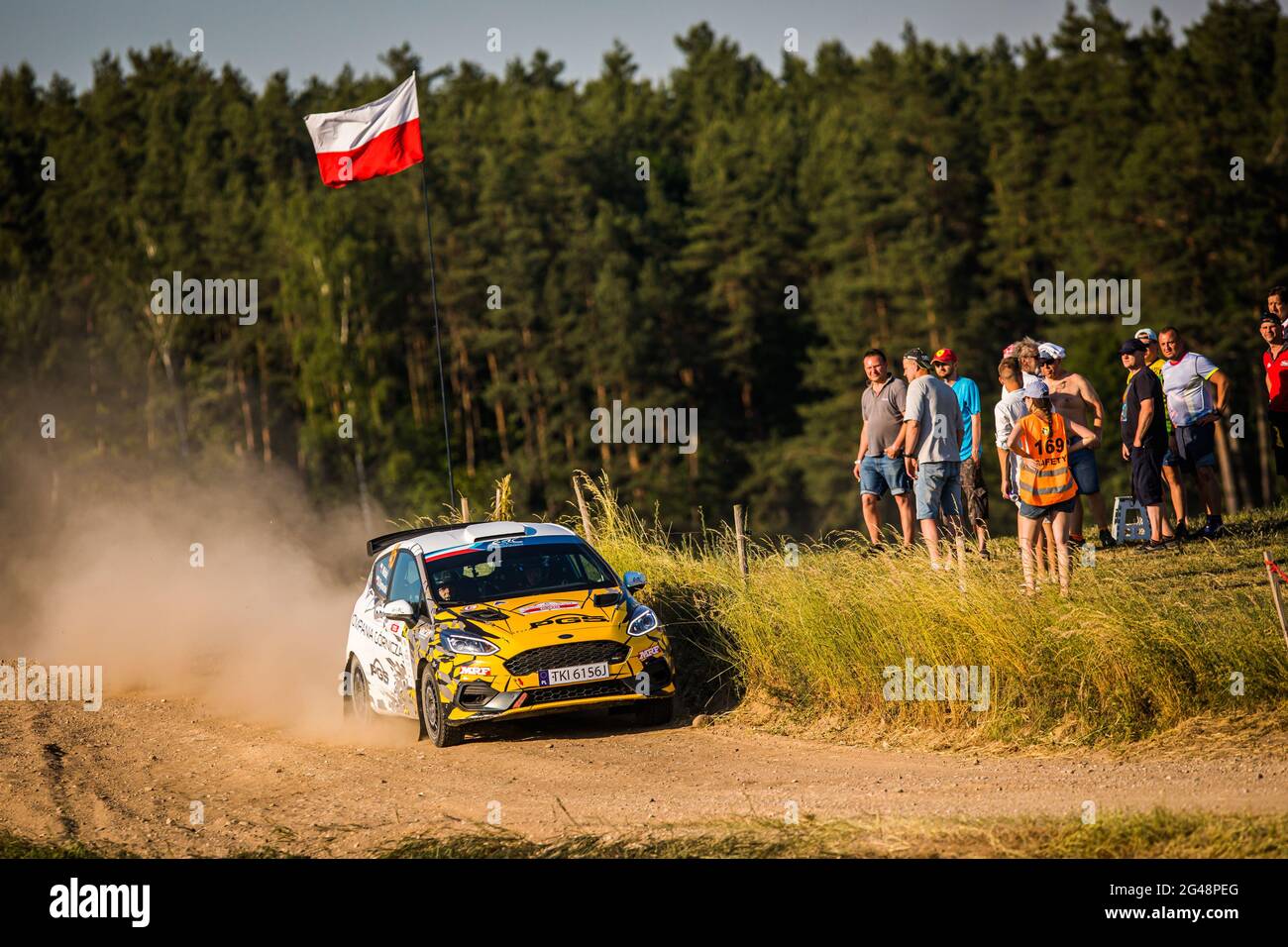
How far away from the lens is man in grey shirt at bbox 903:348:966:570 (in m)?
14.5

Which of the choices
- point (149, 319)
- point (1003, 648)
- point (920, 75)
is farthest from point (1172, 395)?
point (149, 319)

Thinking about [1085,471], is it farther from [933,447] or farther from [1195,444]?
[933,447]

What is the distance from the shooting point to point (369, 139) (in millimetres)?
20688

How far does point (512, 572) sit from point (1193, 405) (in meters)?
7.51

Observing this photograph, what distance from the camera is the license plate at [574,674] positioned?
1251 cm

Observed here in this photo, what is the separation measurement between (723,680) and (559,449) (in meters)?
56.7

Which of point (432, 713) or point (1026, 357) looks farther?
point (1026, 357)

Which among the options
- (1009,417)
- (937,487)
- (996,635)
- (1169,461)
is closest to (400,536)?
(937,487)

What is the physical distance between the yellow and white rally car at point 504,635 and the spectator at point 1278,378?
654 centimetres

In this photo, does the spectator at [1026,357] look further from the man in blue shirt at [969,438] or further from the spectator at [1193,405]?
the spectator at [1193,405]

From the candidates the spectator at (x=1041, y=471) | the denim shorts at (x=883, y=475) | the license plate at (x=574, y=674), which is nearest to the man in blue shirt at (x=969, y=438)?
the denim shorts at (x=883, y=475)

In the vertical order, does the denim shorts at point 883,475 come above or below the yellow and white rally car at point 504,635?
above
